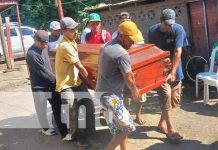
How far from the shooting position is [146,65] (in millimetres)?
4535

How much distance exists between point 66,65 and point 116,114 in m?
1.21

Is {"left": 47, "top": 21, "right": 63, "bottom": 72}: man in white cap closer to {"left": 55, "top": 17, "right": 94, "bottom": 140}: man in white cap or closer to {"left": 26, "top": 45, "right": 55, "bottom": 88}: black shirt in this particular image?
{"left": 26, "top": 45, "right": 55, "bottom": 88}: black shirt

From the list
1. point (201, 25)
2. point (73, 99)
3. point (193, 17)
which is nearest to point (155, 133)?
point (73, 99)

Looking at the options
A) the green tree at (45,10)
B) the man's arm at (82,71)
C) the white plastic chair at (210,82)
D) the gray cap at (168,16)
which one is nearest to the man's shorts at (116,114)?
the man's arm at (82,71)

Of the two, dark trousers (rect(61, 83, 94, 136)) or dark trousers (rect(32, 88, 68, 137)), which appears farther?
dark trousers (rect(32, 88, 68, 137))

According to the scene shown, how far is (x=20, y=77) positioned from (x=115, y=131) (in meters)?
8.50

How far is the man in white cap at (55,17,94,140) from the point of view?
484 centimetres

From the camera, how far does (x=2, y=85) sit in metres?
11.0

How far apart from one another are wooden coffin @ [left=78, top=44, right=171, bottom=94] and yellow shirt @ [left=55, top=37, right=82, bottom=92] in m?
0.22

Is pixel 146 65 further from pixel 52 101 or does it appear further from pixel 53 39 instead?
pixel 53 39

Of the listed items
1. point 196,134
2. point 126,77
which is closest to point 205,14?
point 196,134

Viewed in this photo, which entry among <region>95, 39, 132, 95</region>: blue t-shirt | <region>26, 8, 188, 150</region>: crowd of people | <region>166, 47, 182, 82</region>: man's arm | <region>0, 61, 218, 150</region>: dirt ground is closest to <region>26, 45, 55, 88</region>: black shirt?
<region>26, 8, 188, 150</region>: crowd of people

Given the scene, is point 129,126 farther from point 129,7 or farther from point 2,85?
point 2,85

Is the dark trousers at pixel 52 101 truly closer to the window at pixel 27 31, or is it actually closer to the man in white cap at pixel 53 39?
the man in white cap at pixel 53 39
